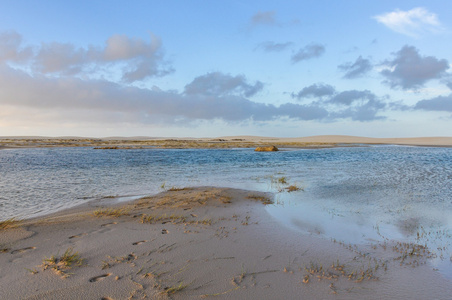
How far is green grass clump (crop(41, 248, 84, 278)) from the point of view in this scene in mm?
4816

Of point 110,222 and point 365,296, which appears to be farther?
point 110,222

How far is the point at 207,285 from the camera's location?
4.54 meters

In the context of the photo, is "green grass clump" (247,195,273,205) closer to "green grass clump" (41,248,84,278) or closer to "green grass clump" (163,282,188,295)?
"green grass clump" (163,282,188,295)

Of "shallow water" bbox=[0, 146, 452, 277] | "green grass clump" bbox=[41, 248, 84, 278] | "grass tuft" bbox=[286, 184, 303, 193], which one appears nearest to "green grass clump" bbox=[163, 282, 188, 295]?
"green grass clump" bbox=[41, 248, 84, 278]

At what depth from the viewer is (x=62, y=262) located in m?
5.04

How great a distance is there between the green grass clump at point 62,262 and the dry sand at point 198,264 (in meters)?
0.07

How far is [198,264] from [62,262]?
7.99ft

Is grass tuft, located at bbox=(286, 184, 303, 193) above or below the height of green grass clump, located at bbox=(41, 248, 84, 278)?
below

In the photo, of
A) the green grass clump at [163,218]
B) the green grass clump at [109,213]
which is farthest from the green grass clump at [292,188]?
the green grass clump at [109,213]

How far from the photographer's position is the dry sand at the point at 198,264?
4.36 m

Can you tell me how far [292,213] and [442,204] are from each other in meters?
6.44

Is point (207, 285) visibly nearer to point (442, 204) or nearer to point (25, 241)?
point (25, 241)

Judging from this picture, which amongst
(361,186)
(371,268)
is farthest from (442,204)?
(371,268)

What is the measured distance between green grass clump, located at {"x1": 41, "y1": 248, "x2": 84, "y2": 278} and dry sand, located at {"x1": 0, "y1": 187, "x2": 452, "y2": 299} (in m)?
0.07
